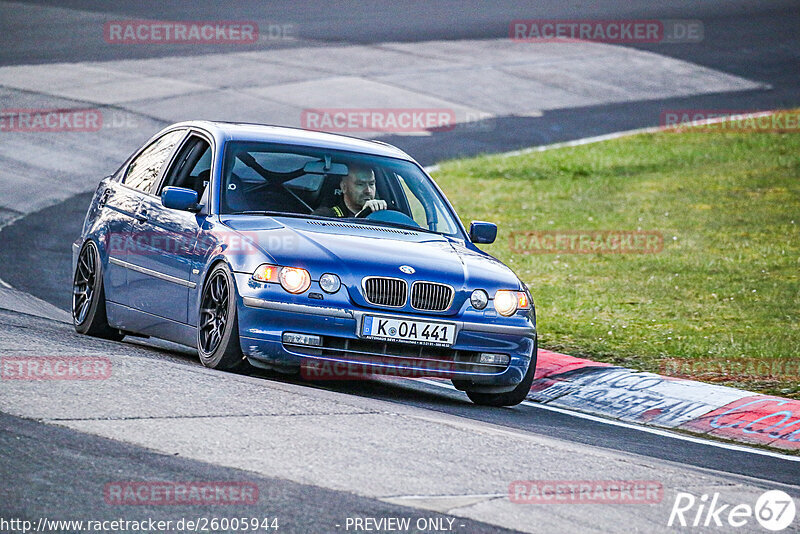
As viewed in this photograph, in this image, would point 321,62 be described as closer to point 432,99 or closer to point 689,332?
point 432,99

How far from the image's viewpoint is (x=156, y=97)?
79.2 ft

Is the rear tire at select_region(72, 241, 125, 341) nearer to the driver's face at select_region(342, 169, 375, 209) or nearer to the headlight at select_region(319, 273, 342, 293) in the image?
the driver's face at select_region(342, 169, 375, 209)

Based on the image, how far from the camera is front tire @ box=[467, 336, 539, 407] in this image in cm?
886

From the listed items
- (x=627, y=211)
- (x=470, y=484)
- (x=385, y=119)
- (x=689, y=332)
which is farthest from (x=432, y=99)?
(x=470, y=484)

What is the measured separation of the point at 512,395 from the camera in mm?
8992

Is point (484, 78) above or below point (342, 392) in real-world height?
above

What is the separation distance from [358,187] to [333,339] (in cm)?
161

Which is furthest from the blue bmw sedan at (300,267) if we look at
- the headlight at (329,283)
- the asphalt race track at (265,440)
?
the asphalt race track at (265,440)

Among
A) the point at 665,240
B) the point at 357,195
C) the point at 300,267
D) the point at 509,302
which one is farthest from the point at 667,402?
the point at 665,240

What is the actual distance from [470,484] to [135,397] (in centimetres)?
193

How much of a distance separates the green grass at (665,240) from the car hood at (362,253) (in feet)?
8.66

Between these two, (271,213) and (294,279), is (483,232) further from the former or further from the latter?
(294,279)

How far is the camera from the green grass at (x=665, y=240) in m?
11.8

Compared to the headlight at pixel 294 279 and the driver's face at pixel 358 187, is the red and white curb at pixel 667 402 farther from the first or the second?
the headlight at pixel 294 279
